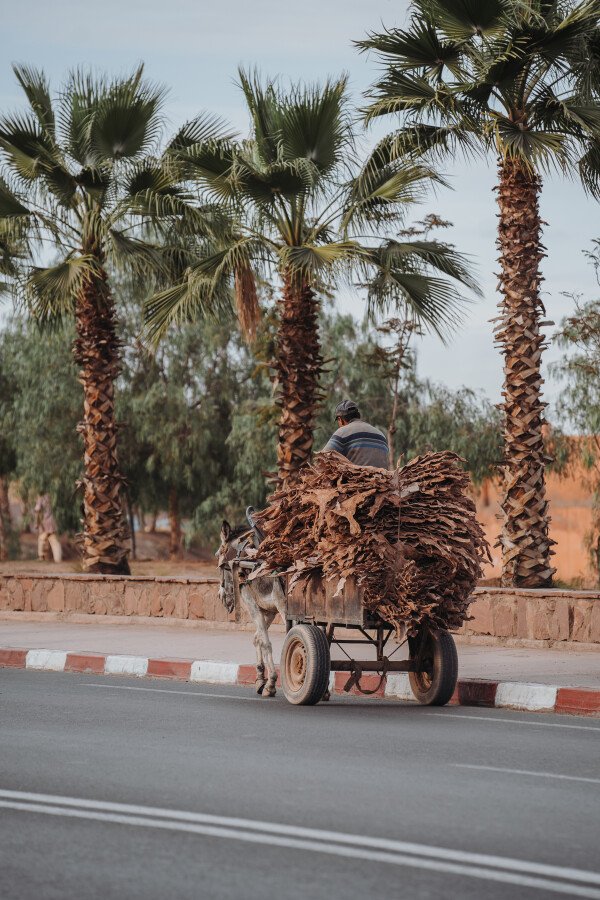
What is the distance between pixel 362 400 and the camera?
4078 centimetres

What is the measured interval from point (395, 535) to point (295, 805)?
4.42 meters

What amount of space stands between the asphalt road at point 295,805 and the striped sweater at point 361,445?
2.12 m

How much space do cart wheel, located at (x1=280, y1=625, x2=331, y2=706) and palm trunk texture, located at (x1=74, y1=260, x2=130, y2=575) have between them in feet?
36.8

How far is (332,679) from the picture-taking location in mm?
13773

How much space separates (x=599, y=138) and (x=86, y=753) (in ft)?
41.4

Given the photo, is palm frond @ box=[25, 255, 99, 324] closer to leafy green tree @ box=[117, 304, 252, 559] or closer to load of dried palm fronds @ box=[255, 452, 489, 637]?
load of dried palm fronds @ box=[255, 452, 489, 637]

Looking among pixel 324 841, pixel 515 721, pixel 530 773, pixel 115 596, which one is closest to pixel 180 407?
pixel 115 596

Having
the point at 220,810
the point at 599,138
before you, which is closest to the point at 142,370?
the point at 599,138

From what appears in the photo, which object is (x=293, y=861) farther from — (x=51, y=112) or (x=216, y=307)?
(x=51, y=112)

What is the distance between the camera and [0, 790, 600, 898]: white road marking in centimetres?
539

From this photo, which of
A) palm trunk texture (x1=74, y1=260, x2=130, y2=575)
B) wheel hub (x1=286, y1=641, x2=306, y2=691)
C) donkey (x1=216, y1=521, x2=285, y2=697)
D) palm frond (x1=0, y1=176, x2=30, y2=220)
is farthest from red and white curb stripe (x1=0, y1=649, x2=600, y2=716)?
palm frond (x1=0, y1=176, x2=30, y2=220)

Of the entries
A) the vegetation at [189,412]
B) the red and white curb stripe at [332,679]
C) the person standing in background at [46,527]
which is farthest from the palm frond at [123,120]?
the person standing in background at [46,527]

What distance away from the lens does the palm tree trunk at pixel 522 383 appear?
58.5 ft

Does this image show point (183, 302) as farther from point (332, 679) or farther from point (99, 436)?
point (332, 679)
